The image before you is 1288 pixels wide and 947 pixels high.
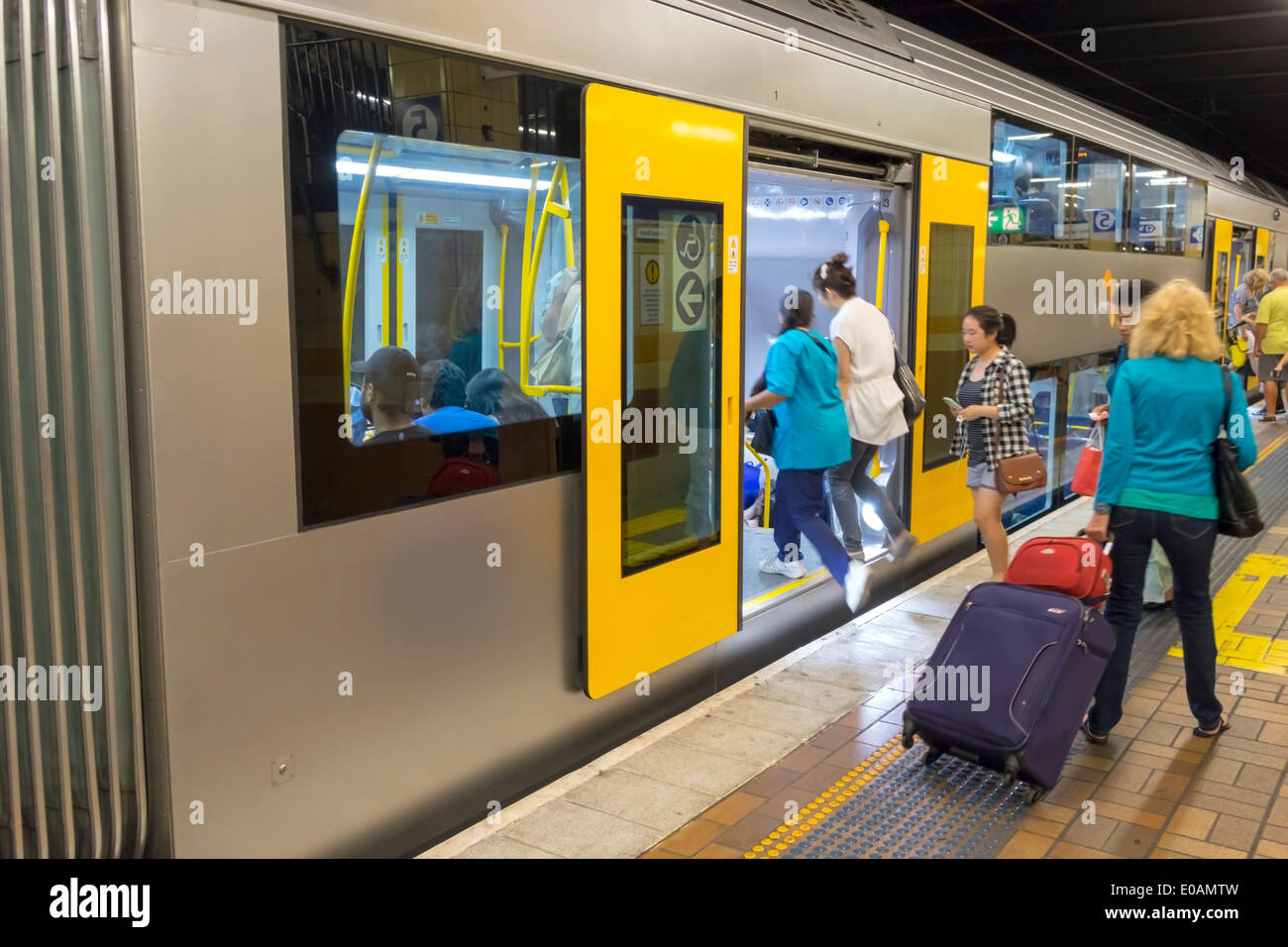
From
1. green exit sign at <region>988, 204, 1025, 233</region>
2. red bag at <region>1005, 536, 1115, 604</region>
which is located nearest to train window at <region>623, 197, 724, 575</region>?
red bag at <region>1005, 536, 1115, 604</region>

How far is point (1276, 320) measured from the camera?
1230cm

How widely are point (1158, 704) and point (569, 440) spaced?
277cm

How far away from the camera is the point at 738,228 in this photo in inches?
193

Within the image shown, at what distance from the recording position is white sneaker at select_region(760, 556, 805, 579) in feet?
21.7

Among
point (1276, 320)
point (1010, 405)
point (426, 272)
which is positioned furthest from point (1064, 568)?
point (1276, 320)

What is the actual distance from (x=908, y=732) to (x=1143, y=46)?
1054cm

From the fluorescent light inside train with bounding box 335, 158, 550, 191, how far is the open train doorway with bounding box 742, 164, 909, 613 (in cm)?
178

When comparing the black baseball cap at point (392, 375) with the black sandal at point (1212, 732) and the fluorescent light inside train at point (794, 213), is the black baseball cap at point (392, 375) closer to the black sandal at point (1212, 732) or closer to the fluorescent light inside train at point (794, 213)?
the black sandal at point (1212, 732)

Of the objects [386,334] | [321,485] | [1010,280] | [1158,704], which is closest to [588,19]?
[386,334]

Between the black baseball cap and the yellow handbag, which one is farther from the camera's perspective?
the yellow handbag

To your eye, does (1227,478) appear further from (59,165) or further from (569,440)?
(59,165)

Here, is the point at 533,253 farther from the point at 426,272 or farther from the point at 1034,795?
the point at 1034,795

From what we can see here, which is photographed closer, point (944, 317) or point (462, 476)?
point (462, 476)

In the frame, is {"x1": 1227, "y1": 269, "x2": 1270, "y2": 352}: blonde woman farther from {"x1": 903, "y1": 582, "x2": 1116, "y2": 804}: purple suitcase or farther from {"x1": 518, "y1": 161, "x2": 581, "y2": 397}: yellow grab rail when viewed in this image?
{"x1": 518, "y1": 161, "x2": 581, "y2": 397}: yellow grab rail
